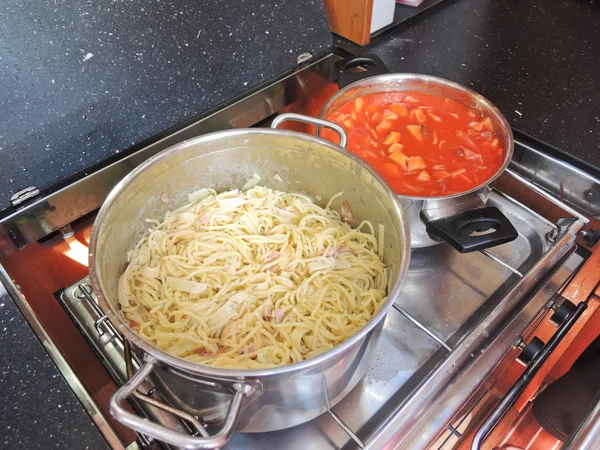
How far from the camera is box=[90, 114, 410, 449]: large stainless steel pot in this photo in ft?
2.31

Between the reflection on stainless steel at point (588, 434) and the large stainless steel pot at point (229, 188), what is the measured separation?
0.36m

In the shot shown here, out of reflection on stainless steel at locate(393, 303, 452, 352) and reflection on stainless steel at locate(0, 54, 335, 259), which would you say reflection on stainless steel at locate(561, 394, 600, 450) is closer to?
reflection on stainless steel at locate(393, 303, 452, 352)

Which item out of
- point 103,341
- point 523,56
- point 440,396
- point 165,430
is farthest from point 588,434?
point 523,56

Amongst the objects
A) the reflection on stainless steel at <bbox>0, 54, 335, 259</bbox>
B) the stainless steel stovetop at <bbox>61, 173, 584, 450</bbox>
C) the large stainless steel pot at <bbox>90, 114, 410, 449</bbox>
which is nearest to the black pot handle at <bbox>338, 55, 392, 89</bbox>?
the reflection on stainless steel at <bbox>0, 54, 335, 259</bbox>

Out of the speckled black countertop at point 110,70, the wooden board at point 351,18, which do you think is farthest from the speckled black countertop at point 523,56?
the speckled black countertop at point 110,70

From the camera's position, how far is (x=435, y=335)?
1.13 metres

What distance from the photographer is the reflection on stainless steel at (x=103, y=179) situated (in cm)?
120

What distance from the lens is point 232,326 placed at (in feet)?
3.27

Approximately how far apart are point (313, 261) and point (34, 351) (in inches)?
24.9

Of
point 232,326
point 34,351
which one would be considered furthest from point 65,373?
point 232,326

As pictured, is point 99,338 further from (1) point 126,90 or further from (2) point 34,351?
(1) point 126,90

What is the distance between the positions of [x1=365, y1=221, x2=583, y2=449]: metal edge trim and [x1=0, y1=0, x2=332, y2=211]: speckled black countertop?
99 cm

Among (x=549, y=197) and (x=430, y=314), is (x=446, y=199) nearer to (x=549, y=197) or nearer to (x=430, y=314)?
(x=430, y=314)

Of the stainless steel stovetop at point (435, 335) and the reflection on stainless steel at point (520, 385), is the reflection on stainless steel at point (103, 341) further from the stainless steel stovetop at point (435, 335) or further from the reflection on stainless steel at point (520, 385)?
the reflection on stainless steel at point (520, 385)
